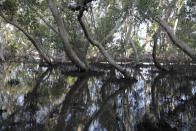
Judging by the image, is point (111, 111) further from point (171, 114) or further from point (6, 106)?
point (6, 106)

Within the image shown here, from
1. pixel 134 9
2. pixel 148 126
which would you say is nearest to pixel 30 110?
pixel 148 126

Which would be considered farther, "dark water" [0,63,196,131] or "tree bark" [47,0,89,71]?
"tree bark" [47,0,89,71]

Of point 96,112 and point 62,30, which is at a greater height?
point 62,30

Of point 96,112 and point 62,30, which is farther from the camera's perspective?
point 62,30

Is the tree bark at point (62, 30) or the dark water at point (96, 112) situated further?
the tree bark at point (62, 30)

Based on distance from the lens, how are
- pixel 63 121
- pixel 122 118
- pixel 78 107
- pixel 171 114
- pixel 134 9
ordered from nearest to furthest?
1. pixel 63 121
2. pixel 122 118
3. pixel 171 114
4. pixel 78 107
5. pixel 134 9

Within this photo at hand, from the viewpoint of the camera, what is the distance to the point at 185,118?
14.9 ft

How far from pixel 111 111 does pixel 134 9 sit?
11225 millimetres

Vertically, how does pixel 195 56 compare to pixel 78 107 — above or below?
above

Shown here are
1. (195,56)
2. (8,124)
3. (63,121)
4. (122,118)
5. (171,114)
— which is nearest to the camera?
(8,124)

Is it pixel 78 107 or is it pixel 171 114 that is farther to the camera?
pixel 78 107

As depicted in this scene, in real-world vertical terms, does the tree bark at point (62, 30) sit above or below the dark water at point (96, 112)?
above

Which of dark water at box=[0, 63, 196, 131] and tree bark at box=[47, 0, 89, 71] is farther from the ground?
tree bark at box=[47, 0, 89, 71]

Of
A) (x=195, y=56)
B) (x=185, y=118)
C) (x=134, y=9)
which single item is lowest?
(x=185, y=118)
